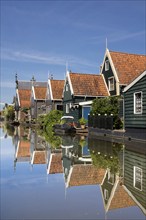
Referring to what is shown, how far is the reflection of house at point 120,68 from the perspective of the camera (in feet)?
107

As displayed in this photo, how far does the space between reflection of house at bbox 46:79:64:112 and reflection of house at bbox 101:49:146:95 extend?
42.0ft

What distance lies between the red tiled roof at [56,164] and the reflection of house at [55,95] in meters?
33.2

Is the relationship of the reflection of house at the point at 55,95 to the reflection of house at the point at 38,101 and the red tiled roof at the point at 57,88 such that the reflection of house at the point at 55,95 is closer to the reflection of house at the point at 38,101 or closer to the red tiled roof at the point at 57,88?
the red tiled roof at the point at 57,88

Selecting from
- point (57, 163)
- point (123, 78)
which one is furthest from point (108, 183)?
point (123, 78)

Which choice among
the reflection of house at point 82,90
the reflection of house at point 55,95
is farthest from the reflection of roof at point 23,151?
the reflection of house at point 55,95

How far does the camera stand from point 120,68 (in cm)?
3347

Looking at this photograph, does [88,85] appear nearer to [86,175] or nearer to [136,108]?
[136,108]

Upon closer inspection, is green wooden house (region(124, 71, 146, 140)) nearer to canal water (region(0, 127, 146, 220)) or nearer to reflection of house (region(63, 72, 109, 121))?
canal water (region(0, 127, 146, 220))

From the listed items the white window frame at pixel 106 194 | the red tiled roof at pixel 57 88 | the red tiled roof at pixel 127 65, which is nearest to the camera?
the white window frame at pixel 106 194

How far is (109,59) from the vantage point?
34594mm

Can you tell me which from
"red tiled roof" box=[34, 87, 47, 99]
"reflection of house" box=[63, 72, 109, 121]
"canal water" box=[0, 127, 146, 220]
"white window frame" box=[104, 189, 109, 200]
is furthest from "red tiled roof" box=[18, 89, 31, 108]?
"white window frame" box=[104, 189, 109, 200]

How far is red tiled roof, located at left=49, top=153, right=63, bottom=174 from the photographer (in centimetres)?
1084

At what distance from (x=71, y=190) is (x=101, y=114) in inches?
756

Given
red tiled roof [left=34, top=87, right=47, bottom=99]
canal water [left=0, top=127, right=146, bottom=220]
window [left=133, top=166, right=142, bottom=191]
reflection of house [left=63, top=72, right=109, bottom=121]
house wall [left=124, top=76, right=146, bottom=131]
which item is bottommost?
canal water [left=0, top=127, right=146, bottom=220]
